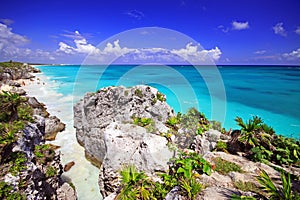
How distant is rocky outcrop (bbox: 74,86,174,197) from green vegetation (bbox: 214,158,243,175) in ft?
7.64

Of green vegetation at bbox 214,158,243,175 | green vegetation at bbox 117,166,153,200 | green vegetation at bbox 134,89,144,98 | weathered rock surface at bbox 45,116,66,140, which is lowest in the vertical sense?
weathered rock surface at bbox 45,116,66,140

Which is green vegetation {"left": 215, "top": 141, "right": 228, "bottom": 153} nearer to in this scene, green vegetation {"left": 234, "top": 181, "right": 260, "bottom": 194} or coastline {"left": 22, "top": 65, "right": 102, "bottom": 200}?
green vegetation {"left": 234, "top": 181, "right": 260, "bottom": 194}

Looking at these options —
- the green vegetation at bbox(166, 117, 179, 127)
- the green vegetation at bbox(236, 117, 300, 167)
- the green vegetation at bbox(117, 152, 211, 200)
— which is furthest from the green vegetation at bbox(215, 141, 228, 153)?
the green vegetation at bbox(166, 117, 179, 127)

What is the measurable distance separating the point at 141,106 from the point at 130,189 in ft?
20.8

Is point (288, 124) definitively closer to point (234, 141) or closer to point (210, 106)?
point (210, 106)

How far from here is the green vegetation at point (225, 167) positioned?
246 inches

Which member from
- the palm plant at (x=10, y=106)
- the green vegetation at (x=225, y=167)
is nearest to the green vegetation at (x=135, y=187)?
the green vegetation at (x=225, y=167)

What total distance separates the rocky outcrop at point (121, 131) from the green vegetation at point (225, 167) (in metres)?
2.33

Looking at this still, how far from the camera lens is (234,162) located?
6.88 metres

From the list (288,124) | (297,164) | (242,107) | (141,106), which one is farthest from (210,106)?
(297,164)

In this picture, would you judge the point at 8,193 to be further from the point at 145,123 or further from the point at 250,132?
the point at 250,132

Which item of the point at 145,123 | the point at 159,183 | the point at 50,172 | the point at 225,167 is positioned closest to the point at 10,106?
the point at 50,172

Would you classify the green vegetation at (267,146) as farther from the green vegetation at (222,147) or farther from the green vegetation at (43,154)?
the green vegetation at (43,154)

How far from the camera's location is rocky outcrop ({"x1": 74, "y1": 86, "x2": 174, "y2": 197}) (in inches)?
326
